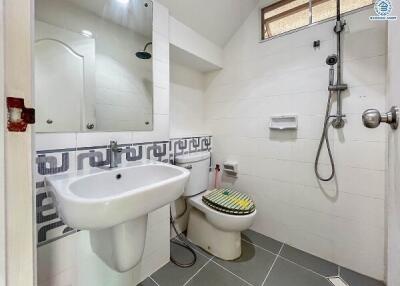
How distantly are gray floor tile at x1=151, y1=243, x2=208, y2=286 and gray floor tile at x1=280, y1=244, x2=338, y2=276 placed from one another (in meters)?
0.70

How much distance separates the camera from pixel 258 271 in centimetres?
138

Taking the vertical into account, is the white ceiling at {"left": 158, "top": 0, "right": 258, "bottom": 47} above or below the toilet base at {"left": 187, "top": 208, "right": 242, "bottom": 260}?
above

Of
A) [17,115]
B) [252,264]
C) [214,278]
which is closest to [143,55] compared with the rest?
[17,115]

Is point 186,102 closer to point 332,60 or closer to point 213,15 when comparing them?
point 213,15

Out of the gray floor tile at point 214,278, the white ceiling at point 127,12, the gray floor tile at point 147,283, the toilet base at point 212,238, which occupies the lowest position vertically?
the gray floor tile at point 147,283

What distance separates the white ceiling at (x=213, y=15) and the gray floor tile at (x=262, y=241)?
193 centimetres

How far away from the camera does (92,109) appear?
111 cm

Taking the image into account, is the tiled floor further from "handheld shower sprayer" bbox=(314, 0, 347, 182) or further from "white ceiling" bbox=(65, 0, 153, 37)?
"white ceiling" bbox=(65, 0, 153, 37)

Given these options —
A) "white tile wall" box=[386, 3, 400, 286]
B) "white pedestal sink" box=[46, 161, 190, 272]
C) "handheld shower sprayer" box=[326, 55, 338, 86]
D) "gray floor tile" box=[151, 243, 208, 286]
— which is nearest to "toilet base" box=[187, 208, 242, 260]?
"gray floor tile" box=[151, 243, 208, 286]

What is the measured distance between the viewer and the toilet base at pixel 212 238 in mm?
1496

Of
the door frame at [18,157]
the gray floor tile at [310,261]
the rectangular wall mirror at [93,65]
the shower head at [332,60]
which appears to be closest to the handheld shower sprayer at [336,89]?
the shower head at [332,60]

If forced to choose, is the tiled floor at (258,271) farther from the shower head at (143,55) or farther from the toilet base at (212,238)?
the shower head at (143,55)

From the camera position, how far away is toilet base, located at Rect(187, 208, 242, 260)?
1496 mm

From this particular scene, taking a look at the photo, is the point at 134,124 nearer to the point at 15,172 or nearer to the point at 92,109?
the point at 92,109
